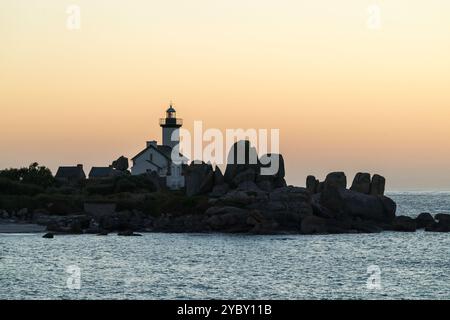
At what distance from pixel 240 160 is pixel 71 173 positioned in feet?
128

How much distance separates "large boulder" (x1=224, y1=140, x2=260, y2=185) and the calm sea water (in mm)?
19373

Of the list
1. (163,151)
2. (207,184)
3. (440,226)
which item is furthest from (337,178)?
(163,151)

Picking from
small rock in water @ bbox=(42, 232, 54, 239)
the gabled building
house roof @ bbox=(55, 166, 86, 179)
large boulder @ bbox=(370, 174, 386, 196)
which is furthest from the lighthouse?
small rock in water @ bbox=(42, 232, 54, 239)

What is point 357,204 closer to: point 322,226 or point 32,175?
point 322,226

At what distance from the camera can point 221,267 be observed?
46.8 m

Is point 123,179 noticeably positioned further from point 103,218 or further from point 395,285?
point 395,285

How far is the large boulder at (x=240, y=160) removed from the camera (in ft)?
289

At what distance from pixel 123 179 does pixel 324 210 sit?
28.0m

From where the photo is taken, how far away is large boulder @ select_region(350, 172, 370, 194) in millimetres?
97438

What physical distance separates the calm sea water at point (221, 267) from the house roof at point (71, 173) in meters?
49.8

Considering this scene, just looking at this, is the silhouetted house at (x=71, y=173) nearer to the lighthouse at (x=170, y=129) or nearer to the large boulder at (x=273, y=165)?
the lighthouse at (x=170, y=129)

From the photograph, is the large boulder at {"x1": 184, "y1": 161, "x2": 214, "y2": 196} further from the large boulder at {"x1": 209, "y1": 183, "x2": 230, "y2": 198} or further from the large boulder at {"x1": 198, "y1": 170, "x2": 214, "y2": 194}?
the large boulder at {"x1": 209, "y1": 183, "x2": 230, "y2": 198}

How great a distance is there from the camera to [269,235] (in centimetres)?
7019
